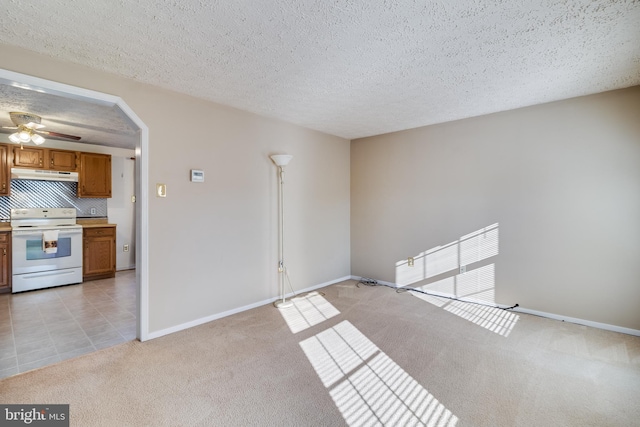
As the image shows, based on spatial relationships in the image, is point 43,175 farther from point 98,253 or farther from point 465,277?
point 465,277

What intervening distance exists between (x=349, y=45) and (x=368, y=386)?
7.93 ft

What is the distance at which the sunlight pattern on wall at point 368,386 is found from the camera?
5.77ft

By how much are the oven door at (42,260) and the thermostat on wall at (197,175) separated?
3.23 meters

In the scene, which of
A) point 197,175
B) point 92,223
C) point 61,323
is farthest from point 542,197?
point 92,223

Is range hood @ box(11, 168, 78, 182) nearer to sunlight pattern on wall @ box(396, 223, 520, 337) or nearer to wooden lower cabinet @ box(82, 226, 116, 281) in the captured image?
wooden lower cabinet @ box(82, 226, 116, 281)

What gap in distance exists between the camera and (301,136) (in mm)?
4223

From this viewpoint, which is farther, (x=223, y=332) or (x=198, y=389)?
(x=223, y=332)

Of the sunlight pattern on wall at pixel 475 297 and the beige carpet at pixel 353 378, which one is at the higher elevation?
the sunlight pattern on wall at pixel 475 297

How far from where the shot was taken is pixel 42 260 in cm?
448

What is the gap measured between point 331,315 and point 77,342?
2512 millimetres

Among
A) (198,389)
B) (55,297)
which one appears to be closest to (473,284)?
(198,389)

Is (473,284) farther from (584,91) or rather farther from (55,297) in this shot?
(55,297)

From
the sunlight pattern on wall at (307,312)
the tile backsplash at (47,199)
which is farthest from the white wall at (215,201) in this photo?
the tile backsplash at (47,199)

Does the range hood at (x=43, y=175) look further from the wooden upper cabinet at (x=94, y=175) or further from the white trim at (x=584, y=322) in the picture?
the white trim at (x=584, y=322)
